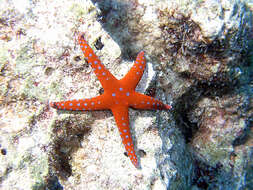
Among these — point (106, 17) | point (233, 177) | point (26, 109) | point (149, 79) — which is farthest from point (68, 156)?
point (233, 177)

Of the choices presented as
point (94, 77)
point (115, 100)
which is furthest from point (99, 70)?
point (115, 100)

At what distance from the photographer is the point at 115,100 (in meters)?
3.16

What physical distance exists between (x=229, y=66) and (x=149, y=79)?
176 centimetres

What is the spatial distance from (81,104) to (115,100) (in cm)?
60

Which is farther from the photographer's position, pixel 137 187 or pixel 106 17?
pixel 106 17

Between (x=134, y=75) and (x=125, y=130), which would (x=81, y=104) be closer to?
(x=125, y=130)

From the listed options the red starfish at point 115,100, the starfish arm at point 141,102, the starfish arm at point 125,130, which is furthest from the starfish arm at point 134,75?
the starfish arm at point 125,130

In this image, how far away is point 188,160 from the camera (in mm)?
4434

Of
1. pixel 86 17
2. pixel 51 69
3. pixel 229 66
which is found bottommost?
pixel 229 66

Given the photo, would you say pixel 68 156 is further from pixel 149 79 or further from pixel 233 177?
pixel 233 177

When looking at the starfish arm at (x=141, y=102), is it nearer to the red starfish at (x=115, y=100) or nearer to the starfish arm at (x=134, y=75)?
the red starfish at (x=115, y=100)

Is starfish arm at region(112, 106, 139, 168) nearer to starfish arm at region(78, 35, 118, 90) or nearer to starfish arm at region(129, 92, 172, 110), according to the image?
starfish arm at region(129, 92, 172, 110)

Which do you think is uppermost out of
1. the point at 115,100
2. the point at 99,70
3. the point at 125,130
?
the point at 99,70

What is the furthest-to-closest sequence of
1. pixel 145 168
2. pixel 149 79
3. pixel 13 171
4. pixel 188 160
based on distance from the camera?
1. pixel 188 160
2. pixel 149 79
3. pixel 145 168
4. pixel 13 171
